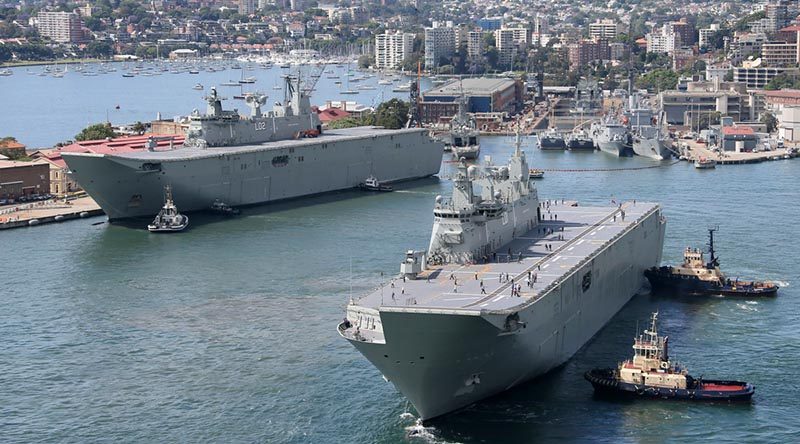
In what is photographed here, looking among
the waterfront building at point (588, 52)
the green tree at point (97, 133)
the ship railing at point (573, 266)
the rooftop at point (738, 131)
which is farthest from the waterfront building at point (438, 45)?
the ship railing at point (573, 266)

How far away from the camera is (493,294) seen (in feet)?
95.3

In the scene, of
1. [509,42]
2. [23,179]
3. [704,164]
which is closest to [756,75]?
[704,164]

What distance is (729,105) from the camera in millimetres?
98625

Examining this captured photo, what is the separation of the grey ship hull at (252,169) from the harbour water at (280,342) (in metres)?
1.57

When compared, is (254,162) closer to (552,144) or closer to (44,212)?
(44,212)

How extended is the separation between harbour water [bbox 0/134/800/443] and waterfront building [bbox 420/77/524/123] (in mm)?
46308

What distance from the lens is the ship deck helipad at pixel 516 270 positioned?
28219 millimetres

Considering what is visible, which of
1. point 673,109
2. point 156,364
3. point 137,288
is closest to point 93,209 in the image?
point 137,288

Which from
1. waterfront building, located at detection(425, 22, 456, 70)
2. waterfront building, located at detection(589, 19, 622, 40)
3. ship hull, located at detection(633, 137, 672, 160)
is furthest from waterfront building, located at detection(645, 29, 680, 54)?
ship hull, located at detection(633, 137, 672, 160)

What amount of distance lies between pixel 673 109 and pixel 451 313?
76.5 meters

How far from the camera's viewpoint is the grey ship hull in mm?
51219

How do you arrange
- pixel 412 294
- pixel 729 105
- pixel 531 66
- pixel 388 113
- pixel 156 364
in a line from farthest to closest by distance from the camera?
pixel 531 66 → pixel 729 105 → pixel 388 113 → pixel 156 364 → pixel 412 294

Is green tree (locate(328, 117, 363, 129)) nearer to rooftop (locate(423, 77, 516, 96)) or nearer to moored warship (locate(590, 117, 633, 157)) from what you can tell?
moored warship (locate(590, 117, 633, 157))

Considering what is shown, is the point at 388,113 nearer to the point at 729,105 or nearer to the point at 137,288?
the point at 729,105
